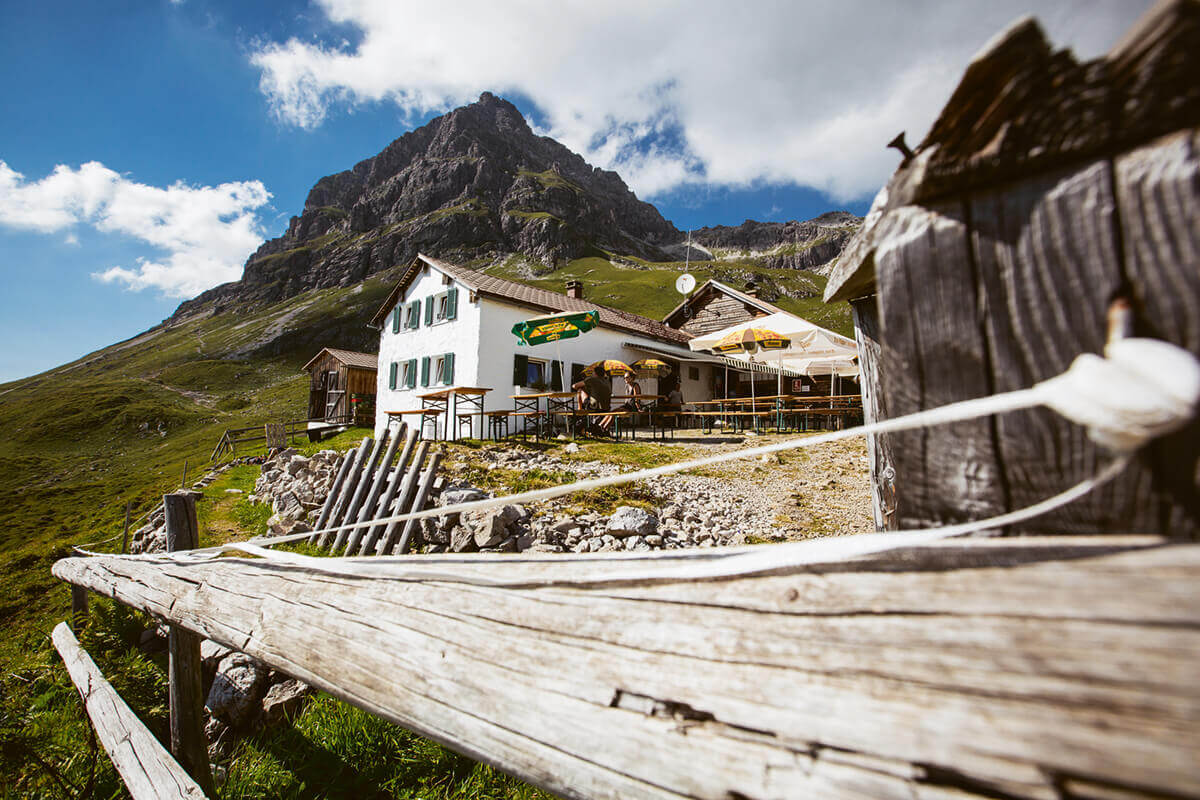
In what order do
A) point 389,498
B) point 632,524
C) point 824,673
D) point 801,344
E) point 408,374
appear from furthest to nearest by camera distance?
point 408,374 < point 801,344 < point 389,498 < point 632,524 < point 824,673

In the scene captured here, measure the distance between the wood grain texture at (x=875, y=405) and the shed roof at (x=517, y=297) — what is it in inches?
586

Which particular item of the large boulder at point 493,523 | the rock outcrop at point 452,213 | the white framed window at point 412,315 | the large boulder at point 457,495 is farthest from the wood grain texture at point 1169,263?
the rock outcrop at point 452,213

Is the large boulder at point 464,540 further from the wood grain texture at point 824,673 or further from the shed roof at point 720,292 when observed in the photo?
the shed roof at point 720,292

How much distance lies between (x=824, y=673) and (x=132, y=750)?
4.19m

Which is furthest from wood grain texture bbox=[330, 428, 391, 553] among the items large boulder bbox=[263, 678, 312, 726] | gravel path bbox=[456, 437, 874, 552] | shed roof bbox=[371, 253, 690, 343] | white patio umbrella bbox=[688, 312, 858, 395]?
shed roof bbox=[371, 253, 690, 343]

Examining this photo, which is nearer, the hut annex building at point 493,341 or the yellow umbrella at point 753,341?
the yellow umbrella at point 753,341

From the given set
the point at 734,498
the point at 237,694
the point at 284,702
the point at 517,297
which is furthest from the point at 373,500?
the point at 517,297

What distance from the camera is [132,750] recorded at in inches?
111

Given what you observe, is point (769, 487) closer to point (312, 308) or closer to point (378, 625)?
point (378, 625)

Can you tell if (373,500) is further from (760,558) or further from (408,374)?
(408,374)

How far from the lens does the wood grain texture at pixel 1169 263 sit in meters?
0.54

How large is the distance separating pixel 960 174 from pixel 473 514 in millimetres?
5485

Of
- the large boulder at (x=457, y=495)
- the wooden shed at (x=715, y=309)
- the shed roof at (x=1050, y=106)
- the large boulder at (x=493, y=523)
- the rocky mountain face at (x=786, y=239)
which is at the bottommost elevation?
the large boulder at (x=493, y=523)

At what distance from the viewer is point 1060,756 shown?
56 centimetres
